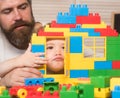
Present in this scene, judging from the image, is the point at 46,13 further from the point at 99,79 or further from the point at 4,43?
the point at 99,79

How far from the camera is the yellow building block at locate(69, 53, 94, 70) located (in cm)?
103

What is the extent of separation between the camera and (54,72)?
1046 mm

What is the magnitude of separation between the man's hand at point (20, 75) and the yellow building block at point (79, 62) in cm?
12

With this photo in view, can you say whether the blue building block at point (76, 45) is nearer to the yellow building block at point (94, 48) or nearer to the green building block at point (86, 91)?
the yellow building block at point (94, 48)

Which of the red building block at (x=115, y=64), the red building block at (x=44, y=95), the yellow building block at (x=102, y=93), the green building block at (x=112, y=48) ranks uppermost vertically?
the green building block at (x=112, y=48)

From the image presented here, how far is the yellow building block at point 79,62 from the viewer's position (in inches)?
40.4

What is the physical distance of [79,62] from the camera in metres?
1.03

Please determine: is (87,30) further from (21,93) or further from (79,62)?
(21,93)

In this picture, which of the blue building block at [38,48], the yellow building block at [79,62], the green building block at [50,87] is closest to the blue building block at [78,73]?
the yellow building block at [79,62]

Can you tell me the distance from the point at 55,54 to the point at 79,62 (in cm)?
9

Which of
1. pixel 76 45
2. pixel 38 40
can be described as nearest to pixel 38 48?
pixel 38 40

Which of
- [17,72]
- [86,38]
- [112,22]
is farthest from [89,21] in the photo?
[17,72]

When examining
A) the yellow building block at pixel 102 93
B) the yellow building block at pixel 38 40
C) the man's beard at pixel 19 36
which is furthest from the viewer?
the man's beard at pixel 19 36

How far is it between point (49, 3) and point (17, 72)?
0.97ft
